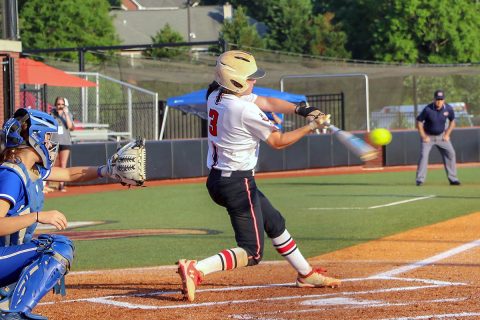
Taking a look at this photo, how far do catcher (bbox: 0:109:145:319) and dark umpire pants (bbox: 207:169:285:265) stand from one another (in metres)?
1.60

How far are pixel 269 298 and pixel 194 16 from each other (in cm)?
7973

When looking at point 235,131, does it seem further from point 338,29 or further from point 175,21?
point 175,21

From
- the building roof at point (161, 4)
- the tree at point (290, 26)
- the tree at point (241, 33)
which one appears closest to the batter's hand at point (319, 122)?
the tree at point (241, 33)

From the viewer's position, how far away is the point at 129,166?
6.58 m

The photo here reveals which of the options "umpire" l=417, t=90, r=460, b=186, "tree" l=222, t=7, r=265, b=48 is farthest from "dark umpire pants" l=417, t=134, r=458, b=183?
"tree" l=222, t=7, r=265, b=48

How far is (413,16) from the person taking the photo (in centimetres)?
6172

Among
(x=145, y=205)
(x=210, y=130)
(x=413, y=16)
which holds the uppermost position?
(x=413, y=16)

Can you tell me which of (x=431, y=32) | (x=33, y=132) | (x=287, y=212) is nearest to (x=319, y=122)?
(x=33, y=132)

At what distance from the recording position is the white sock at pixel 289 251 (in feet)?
25.9

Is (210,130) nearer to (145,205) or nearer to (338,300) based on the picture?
(338,300)

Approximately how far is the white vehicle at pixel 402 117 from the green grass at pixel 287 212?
9.35 metres

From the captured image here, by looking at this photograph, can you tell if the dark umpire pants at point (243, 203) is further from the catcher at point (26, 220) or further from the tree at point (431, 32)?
the tree at point (431, 32)

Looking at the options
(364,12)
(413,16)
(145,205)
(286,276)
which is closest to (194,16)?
(364,12)

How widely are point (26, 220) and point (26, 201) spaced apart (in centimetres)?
26
